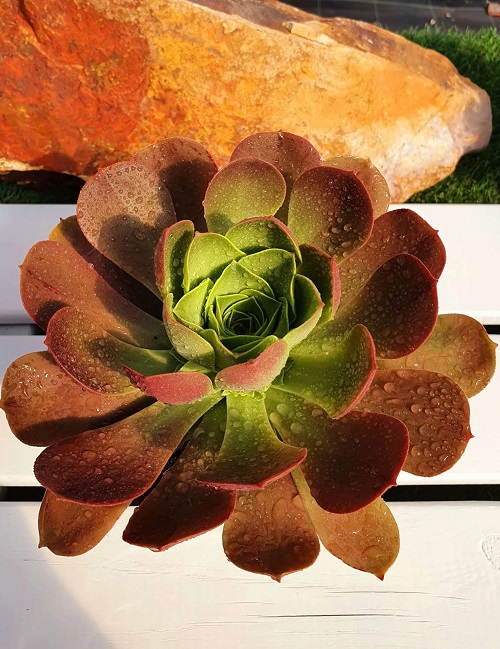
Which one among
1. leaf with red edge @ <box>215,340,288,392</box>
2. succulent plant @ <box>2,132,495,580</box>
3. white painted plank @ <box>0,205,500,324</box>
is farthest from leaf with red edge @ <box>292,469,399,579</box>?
white painted plank @ <box>0,205,500,324</box>

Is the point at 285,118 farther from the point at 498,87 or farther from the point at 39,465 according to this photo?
the point at 498,87

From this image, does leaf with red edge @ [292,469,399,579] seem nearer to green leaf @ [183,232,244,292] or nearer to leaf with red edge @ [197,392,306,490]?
leaf with red edge @ [197,392,306,490]

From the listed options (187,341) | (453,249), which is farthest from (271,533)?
(453,249)

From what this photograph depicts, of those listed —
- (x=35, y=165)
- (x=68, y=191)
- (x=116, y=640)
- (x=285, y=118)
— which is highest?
(x=285, y=118)

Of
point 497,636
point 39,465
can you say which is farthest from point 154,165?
point 497,636

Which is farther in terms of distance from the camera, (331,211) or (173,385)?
(331,211)

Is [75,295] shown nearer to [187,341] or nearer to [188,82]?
[187,341]

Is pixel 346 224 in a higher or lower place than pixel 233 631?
higher
